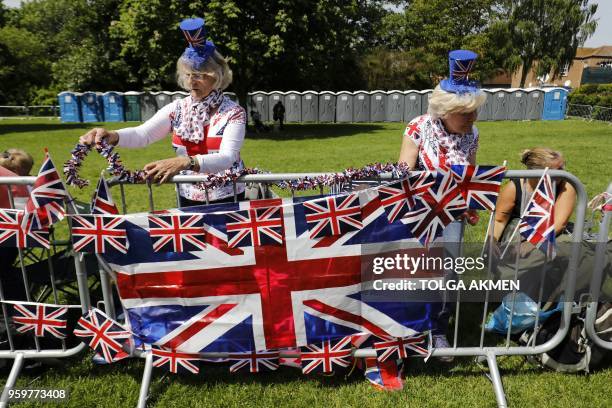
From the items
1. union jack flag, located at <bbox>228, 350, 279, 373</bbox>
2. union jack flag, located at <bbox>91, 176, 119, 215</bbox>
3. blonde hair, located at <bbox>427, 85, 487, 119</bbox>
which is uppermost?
blonde hair, located at <bbox>427, 85, 487, 119</bbox>

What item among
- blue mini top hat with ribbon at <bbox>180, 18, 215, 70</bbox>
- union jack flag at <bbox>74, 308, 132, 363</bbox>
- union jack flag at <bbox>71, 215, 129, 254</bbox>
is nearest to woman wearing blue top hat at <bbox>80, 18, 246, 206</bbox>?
blue mini top hat with ribbon at <bbox>180, 18, 215, 70</bbox>

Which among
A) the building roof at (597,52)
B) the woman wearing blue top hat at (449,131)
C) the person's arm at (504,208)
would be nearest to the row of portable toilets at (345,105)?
the person's arm at (504,208)

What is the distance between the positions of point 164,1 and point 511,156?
559 inches

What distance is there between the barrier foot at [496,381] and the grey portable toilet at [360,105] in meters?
28.5

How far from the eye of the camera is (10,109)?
39438mm

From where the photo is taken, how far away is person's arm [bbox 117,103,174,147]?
2943 mm

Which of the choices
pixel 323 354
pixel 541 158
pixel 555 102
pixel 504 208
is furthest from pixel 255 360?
pixel 555 102

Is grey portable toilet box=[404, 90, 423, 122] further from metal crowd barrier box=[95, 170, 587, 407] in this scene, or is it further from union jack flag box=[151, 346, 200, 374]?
union jack flag box=[151, 346, 200, 374]

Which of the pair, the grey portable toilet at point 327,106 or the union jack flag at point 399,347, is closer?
the union jack flag at point 399,347

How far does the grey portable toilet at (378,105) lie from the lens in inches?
1198

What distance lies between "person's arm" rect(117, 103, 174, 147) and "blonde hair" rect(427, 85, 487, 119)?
1.75 meters

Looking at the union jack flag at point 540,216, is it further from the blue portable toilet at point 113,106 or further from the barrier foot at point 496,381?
the blue portable toilet at point 113,106

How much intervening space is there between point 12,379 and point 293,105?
27614 mm

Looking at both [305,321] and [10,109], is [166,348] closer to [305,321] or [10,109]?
[305,321]
